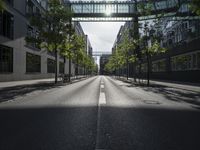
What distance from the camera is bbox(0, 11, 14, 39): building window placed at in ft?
112

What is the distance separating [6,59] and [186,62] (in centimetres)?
2521

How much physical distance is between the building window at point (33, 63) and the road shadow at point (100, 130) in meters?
36.7

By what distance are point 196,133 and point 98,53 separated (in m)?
149

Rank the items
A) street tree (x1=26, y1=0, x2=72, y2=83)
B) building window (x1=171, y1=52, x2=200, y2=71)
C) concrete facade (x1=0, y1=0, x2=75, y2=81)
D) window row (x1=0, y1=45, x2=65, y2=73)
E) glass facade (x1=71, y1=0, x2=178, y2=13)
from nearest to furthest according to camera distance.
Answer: street tree (x1=26, y1=0, x2=72, y2=83) → window row (x1=0, y1=45, x2=65, y2=73) → concrete facade (x1=0, y1=0, x2=75, y2=81) → building window (x1=171, y1=52, x2=200, y2=71) → glass facade (x1=71, y1=0, x2=178, y2=13)

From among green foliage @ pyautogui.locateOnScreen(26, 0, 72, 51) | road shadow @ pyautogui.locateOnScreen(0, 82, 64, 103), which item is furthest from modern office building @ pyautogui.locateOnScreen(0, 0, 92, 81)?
road shadow @ pyautogui.locateOnScreen(0, 82, 64, 103)

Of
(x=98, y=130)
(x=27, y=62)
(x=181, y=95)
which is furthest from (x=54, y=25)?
(x=98, y=130)

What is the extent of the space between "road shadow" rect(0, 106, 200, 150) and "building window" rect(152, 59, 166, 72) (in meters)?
45.7

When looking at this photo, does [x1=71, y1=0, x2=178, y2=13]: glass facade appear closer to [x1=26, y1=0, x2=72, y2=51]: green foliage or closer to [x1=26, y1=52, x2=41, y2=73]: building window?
[x1=26, y1=52, x2=41, y2=73]: building window

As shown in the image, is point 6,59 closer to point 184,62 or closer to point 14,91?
point 14,91

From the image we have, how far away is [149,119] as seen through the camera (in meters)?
8.21

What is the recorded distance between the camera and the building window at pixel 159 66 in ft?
177

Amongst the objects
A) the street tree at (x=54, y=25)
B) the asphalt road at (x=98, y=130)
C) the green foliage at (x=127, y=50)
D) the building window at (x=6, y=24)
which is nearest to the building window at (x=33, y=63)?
the building window at (x=6, y=24)

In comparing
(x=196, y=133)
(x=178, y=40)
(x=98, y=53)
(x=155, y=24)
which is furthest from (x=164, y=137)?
(x=98, y=53)

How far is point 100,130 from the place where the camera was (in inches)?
260
